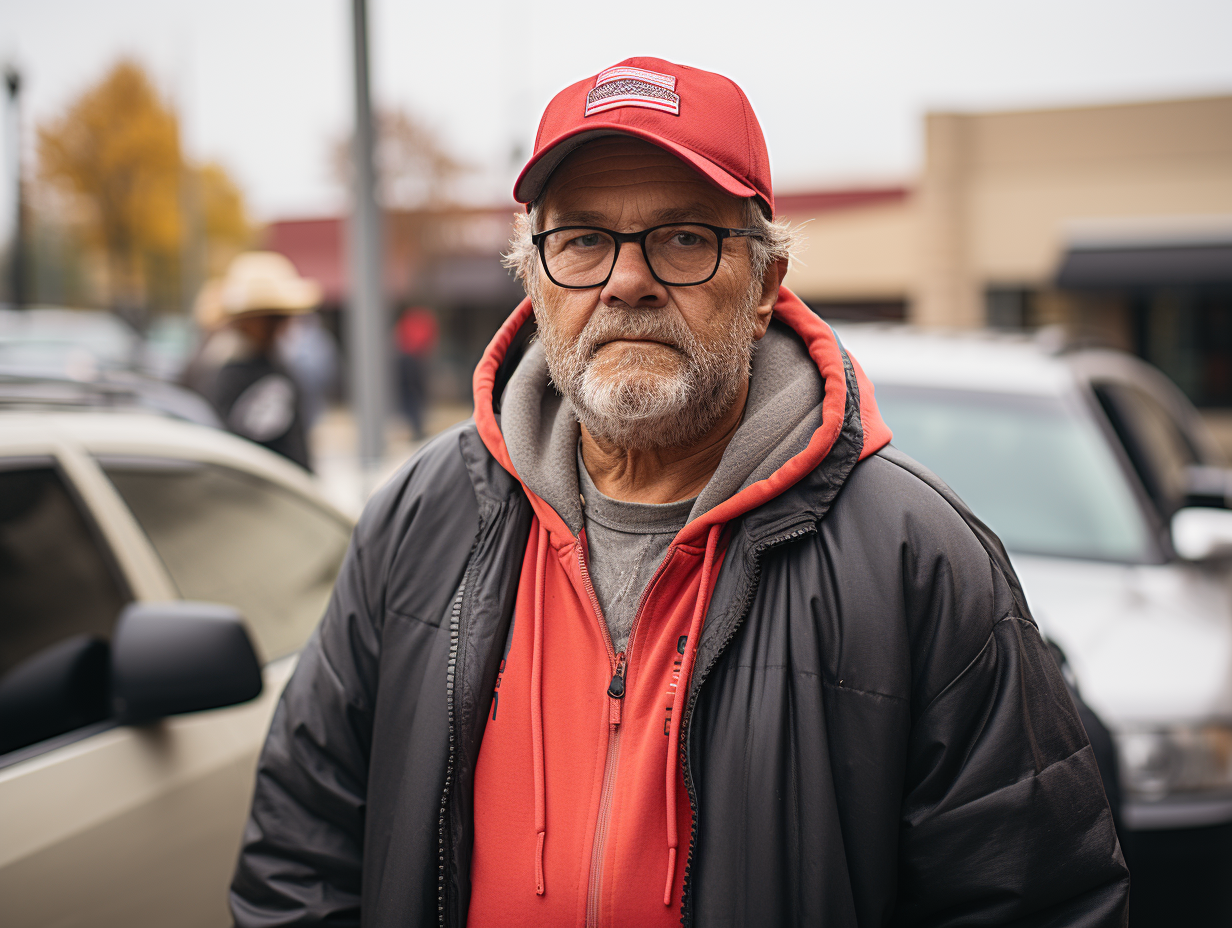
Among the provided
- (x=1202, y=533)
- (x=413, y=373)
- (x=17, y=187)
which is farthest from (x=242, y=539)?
(x=413, y=373)

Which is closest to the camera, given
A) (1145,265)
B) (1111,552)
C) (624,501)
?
(624,501)

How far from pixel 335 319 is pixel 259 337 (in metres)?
27.3

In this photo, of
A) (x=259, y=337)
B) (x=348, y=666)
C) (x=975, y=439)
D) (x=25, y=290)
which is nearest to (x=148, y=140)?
(x=25, y=290)

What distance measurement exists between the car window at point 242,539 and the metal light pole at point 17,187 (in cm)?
1235

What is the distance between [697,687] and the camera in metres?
1.46

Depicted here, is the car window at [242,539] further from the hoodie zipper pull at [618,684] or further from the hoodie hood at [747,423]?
the hoodie zipper pull at [618,684]

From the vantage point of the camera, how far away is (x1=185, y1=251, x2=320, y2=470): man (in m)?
5.36

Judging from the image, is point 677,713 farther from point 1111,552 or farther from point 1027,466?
point 1027,466

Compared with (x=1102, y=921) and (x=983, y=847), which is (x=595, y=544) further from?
(x=1102, y=921)

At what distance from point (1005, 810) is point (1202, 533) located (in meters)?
3.14

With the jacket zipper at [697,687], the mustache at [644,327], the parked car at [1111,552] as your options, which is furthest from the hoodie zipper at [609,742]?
the parked car at [1111,552]

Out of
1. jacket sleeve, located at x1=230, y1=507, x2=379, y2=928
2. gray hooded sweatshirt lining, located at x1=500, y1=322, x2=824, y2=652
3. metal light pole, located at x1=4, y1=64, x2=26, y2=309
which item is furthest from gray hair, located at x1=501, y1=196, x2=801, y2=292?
metal light pole, located at x1=4, y1=64, x2=26, y2=309

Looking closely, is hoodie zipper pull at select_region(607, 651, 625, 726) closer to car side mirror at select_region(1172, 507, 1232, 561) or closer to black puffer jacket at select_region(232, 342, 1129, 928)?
black puffer jacket at select_region(232, 342, 1129, 928)

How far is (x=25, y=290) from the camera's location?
1555 centimetres
